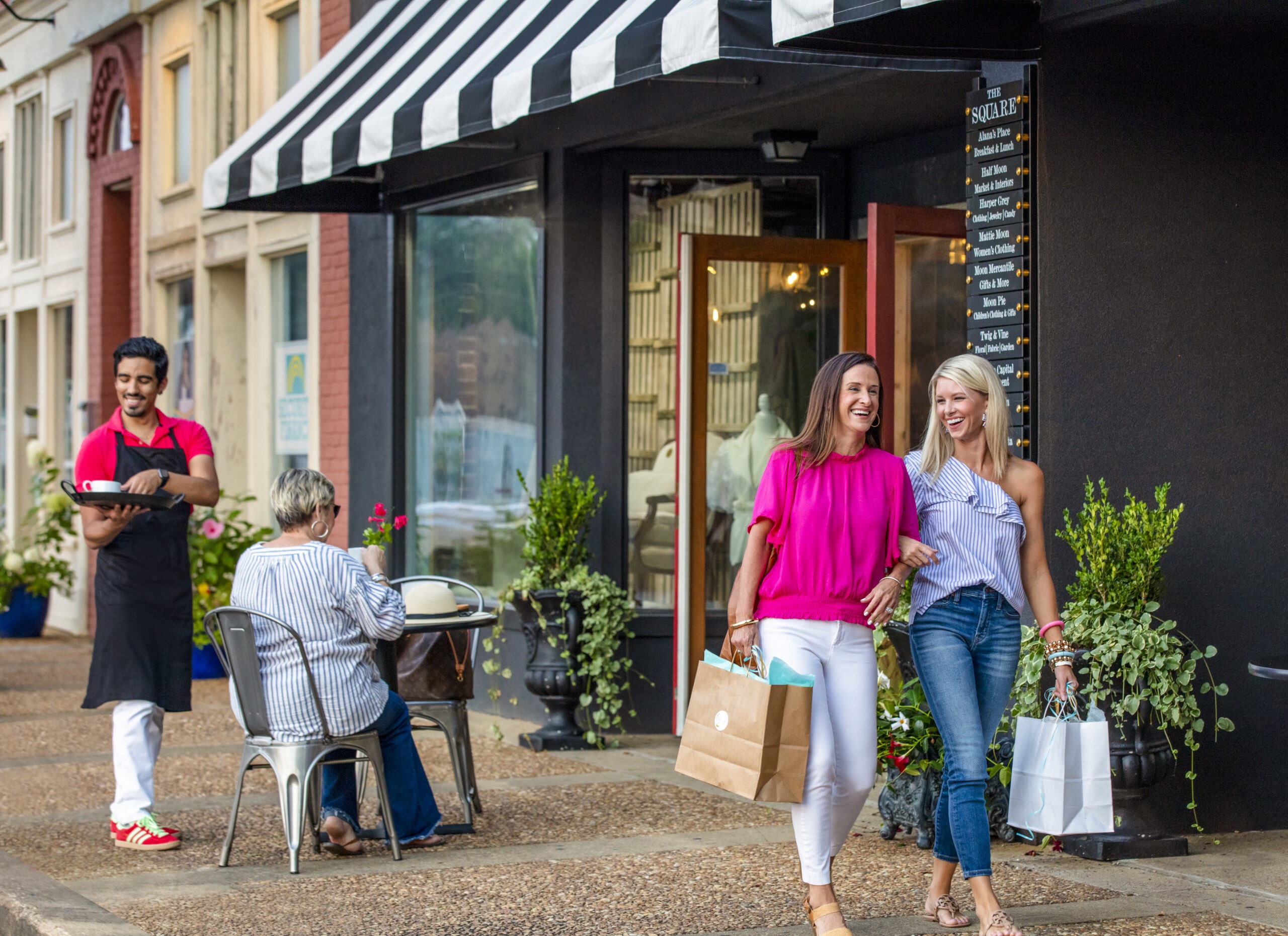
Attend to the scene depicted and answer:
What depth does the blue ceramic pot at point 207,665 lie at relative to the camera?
11945 mm

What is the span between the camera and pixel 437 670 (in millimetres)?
6676

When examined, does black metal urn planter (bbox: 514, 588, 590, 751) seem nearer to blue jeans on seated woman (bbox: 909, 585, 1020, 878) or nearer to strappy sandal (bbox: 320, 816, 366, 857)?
strappy sandal (bbox: 320, 816, 366, 857)

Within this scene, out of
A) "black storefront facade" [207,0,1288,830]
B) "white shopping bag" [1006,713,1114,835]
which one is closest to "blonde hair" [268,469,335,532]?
"black storefront facade" [207,0,1288,830]

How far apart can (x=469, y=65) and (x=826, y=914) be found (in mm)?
4756

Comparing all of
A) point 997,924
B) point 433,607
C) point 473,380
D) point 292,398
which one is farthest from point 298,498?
point 292,398

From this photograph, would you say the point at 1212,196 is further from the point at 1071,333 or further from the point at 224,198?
the point at 224,198

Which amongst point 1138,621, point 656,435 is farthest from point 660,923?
point 656,435

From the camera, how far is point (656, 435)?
29.3 ft

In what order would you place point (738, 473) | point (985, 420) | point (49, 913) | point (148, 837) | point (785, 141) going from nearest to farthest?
point (985, 420)
point (49, 913)
point (148, 837)
point (785, 141)
point (738, 473)

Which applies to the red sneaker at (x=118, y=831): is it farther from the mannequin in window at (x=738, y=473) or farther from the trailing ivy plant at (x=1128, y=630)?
the mannequin in window at (x=738, y=473)

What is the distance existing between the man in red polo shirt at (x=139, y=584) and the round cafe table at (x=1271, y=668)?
376 cm

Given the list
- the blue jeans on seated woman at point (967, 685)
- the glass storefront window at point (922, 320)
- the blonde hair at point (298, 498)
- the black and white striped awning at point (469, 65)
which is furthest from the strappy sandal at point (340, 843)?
the glass storefront window at point (922, 320)

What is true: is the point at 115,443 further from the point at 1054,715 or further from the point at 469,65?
the point at 1054,715

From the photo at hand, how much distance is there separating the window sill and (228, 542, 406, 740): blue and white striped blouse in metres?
8.57
